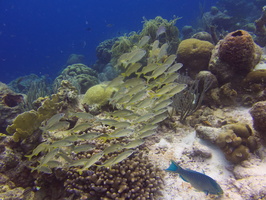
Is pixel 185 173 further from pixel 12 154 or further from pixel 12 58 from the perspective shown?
pixel 12 58

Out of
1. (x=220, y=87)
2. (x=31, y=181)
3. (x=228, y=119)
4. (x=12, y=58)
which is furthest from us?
(x=12, y=58)

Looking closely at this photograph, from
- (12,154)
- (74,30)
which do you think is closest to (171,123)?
(12,154)

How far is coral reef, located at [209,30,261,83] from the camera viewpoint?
5.39 m

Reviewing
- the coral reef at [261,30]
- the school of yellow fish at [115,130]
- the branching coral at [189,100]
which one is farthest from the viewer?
the coral reef at [261,30]

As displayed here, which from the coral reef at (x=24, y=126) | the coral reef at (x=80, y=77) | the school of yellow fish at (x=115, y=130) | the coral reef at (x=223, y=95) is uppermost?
the coral reef at (x=80, y=77)

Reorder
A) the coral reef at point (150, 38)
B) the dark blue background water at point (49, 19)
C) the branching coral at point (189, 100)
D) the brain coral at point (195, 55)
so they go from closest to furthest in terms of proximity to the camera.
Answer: the branching coral at point (189, 100) → the brain coral at point (195, 55) → the coral reef at point (150, 38) → the dark blue background water at point (49, 19)

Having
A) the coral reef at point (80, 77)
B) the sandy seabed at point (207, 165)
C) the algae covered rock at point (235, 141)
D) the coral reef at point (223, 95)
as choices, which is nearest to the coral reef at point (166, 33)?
the coral reef at point (80, 77)

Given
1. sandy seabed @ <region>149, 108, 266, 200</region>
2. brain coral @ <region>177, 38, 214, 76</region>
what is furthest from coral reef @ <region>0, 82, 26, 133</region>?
brain coral @ <region>177, 38, 214, 76</region>

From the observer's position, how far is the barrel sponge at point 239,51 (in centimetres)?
538

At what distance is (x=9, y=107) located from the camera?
307 inches

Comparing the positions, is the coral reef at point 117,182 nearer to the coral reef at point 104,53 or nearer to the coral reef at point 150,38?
the coral reef at point 150,38

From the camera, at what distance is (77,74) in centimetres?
1289

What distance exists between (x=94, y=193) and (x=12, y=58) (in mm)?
111021

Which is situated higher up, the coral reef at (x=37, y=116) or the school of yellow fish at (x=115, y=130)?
the coral reef at (x=37, y=116)
